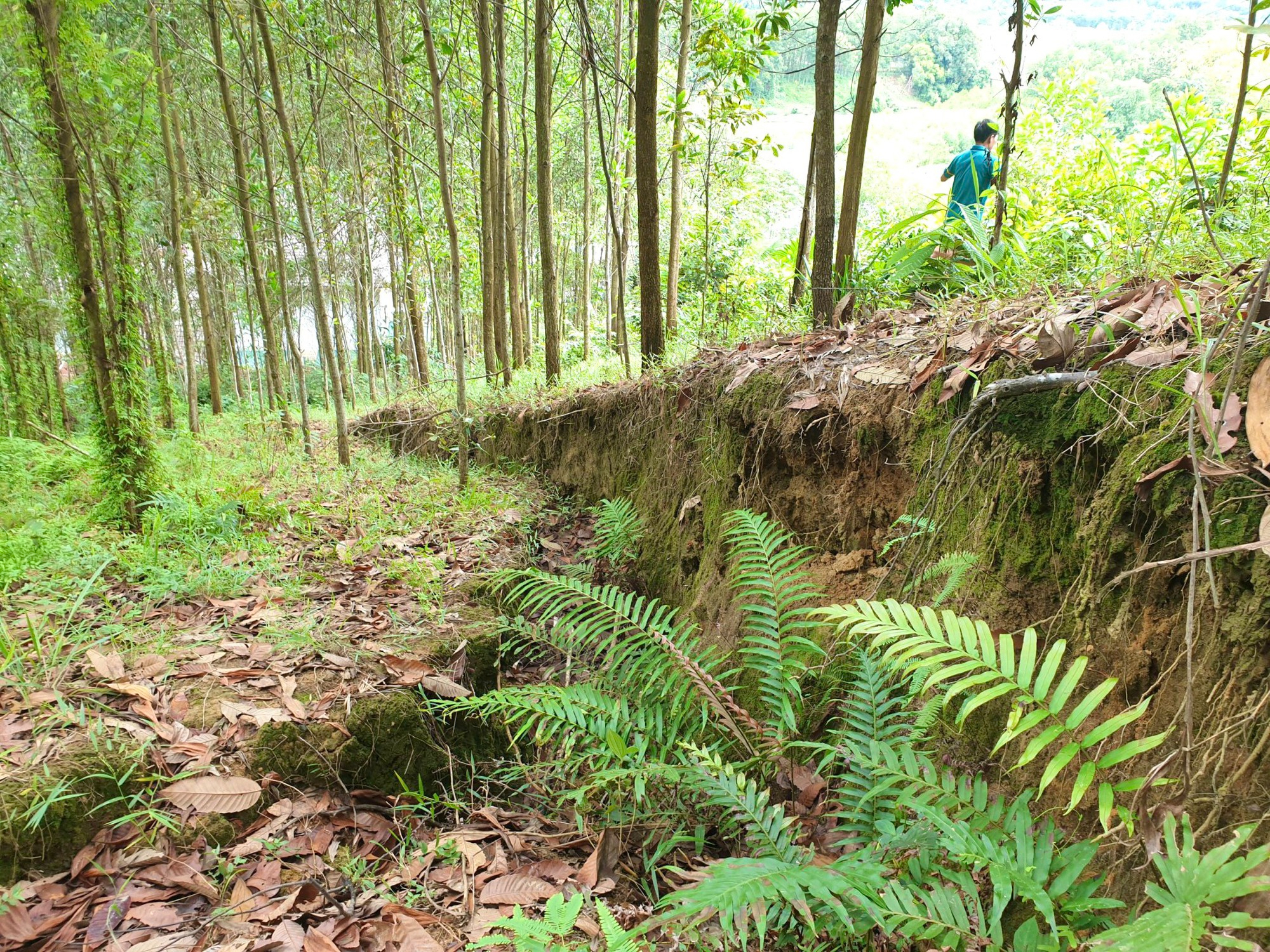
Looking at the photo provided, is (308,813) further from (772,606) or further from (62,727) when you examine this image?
(772,606)

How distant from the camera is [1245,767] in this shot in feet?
3.36

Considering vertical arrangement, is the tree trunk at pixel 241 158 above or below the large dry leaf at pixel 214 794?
above

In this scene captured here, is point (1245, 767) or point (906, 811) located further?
point (906, 811)

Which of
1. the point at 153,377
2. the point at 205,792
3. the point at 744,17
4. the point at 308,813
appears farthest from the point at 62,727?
the point at 153,377

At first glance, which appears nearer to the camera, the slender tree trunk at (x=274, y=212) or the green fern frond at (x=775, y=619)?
the green fern frond at (x=775, y=619)

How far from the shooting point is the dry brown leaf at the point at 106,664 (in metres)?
2.40

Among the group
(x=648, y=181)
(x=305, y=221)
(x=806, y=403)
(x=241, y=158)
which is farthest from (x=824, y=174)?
(x=241, y=158)

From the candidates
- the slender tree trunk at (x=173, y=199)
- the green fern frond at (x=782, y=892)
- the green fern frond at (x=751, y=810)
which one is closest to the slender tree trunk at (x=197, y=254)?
the slender tree trunk at (x=173, y=199)

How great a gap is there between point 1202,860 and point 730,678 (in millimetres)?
1738

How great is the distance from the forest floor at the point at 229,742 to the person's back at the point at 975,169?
4.15 meters

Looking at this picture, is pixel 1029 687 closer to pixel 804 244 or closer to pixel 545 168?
pixel 804 244

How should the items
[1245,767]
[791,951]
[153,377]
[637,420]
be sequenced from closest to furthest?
[1245,767], [791,951], [637,420], [153,377]

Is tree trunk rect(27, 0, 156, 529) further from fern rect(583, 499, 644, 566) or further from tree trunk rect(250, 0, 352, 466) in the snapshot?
fern rect(583, 499, 644, 566)

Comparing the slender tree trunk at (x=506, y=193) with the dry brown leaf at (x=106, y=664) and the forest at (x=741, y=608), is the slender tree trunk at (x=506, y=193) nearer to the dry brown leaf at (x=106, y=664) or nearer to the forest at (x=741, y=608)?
the forest at (x=741, y=608)
